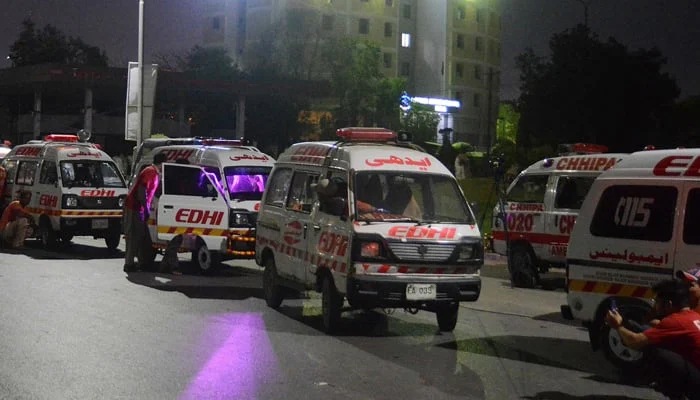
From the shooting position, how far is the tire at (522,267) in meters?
15.8

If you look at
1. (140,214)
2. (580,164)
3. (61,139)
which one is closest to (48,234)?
(61,139)

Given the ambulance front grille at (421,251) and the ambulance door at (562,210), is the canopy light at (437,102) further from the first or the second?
the ambulance front grille at (421,251)

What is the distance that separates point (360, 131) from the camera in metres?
12.0

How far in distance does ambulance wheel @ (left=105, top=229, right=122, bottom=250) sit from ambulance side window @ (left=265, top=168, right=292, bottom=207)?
707 centimetres

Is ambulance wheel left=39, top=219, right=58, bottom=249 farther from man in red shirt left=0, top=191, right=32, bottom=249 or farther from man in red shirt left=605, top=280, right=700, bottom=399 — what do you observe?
man in red shirt left=605, top=280, right=700, bottom=399

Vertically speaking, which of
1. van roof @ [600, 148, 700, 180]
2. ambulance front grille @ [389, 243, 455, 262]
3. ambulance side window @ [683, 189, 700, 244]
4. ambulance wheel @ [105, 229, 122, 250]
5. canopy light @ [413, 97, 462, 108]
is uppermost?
canopy light @ [413, 97, 462, 108]

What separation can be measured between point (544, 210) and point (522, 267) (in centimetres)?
110

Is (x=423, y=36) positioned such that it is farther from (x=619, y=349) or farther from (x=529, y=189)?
(x=619, y=349)

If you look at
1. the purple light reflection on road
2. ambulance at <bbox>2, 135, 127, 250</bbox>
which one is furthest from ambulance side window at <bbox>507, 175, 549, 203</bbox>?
ambulance at <bbox>2, 135, 127, 250</bbox>

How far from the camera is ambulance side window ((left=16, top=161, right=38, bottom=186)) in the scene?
20.2 m

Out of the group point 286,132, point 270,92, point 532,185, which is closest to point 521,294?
point 532,185

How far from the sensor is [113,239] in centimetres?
1952

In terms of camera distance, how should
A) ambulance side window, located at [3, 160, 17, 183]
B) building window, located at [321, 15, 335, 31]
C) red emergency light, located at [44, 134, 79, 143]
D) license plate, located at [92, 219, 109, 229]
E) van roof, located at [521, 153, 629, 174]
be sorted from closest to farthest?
1. van roof, located at [521, 153, 629, 174]
2. license plate, located at [92, 219, 109, 229]
3. red emergency light, located at [44, 134, 79, 143]
4. ambulance side window, located at [3, 160, 17, 183]
5. building window, located at [321, 15, 335, 31]

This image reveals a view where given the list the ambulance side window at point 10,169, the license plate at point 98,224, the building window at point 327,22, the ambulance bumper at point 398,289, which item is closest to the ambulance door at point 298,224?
the ambulance bumper at point 398,289
